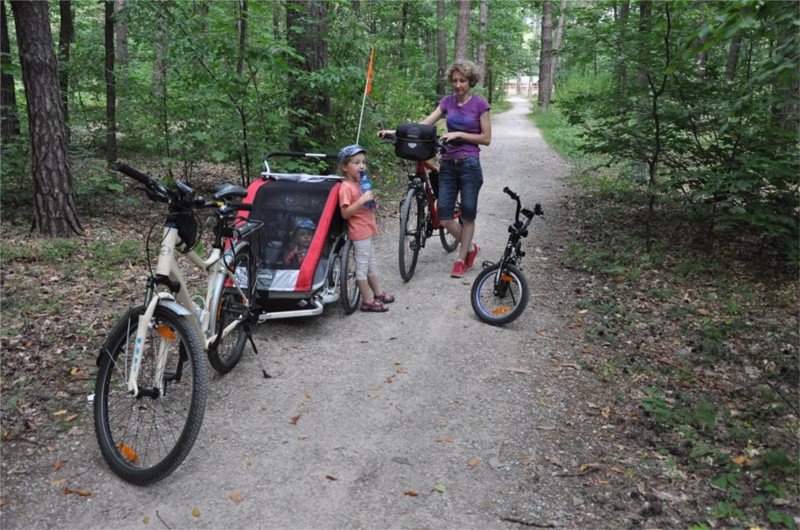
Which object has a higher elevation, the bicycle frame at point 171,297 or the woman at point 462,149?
the woman at point 462,149

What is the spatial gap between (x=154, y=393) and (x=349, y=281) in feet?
8.86

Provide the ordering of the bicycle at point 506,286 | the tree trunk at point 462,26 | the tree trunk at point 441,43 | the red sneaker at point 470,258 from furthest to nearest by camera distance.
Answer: the tree trunk at point 441,43 → the tree trunk at point 462,26 → the red sneaker at point 470,258 → the bicycle at point 506,286

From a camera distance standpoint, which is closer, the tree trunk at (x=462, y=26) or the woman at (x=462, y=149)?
the woman at (x=462, y=149)

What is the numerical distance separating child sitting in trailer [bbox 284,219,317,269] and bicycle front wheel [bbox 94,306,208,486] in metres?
1.88

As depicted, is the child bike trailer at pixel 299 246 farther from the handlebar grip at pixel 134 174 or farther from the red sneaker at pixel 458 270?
the handlebar grip at pixel 134 174

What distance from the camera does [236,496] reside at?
10.8ft

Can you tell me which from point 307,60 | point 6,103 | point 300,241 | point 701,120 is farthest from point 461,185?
point 6,103

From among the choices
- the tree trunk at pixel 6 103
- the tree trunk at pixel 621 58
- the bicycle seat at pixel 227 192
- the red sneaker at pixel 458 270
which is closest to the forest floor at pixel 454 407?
the red sneaker at pixel 458 270

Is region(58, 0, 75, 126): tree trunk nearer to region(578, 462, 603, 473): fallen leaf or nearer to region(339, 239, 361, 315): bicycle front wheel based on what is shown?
region(339, 239, 361, 315): bicycle front wheel

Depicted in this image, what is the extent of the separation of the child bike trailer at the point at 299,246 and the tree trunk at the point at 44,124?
333cm

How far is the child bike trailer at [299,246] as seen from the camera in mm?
5168

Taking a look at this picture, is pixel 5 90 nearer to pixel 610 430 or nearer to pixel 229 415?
pixel 229 415

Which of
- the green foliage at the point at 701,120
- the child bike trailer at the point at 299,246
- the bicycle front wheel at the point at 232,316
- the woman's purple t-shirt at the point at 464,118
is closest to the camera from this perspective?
the bicycle front wheel at the point at 232,316


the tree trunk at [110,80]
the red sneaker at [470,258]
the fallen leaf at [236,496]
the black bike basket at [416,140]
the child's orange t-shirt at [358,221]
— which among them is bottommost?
the fallen leaf at [236,496]
